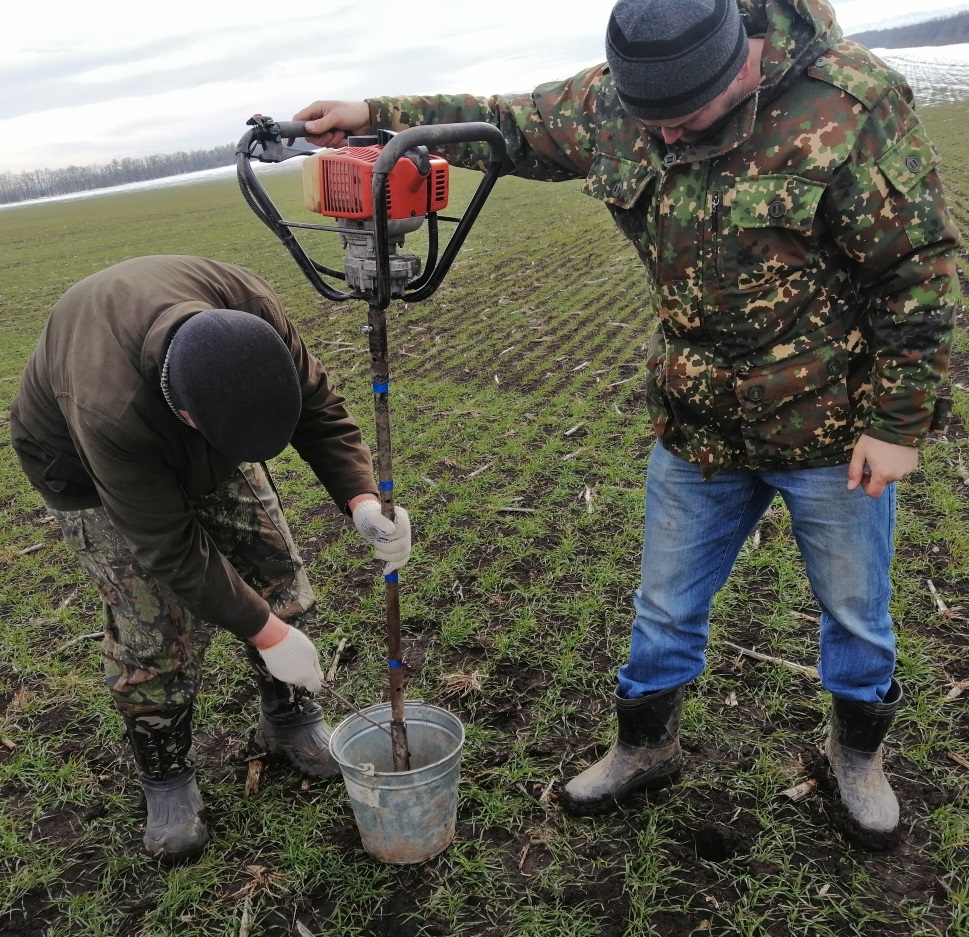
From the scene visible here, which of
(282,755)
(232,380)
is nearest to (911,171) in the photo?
(232,380)

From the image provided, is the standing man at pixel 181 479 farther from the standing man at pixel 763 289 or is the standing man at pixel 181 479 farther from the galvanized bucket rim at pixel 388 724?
the standing man at pixel 763 289

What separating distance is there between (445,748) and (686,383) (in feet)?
4.68

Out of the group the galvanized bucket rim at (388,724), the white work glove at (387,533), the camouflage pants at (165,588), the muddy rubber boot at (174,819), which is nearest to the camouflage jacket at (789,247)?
the white work glove at (387,533)

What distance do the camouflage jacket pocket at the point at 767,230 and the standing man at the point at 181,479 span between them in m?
1.10

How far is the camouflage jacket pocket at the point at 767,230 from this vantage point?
2025 mm

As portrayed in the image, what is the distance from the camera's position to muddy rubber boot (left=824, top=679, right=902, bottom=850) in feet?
8.63

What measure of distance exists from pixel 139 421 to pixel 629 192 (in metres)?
1.37

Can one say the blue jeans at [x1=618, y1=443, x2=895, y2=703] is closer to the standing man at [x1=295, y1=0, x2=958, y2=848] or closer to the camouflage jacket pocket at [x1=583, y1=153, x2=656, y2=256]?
the standing man at [x1=295, y1=0, x2=958, y2=848]

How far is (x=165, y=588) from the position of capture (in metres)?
2.69

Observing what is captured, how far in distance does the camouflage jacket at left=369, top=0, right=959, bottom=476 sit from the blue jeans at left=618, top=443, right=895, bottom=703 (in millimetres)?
95

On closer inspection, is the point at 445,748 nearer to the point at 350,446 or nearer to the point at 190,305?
the point at 350,446

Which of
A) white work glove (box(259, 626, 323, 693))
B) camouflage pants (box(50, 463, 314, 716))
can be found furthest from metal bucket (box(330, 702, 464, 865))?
camouflage pants (box(50, 463, 314, 716))

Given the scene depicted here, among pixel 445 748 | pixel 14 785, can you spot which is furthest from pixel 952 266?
pixel 14 785

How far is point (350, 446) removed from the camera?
291 cm
